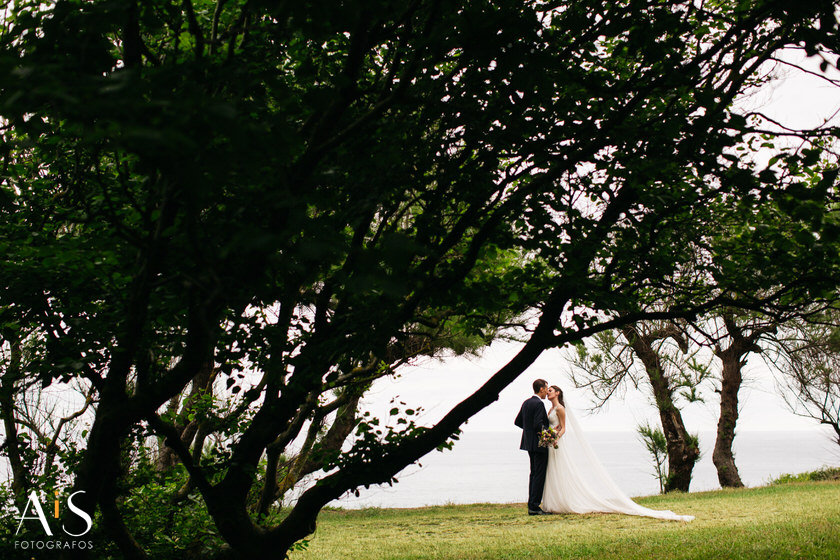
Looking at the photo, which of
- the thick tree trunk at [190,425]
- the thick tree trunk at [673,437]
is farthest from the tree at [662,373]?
the thick tree trunk at [190,425]

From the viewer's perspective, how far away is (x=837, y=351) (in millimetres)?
13164

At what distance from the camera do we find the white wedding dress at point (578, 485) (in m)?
9.07

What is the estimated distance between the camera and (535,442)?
9.38m

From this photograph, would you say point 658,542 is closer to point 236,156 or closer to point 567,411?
point 567,411

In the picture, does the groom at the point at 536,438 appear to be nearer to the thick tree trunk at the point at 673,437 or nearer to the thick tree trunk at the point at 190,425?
the thick tree trunk at the point at 190,425

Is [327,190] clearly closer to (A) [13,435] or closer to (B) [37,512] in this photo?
(B) [37,512]

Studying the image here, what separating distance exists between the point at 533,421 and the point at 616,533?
254cm

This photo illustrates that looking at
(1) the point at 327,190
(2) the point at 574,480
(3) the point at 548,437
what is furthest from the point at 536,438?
(1) the point at 327,190

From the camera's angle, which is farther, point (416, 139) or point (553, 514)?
point (553, 514)

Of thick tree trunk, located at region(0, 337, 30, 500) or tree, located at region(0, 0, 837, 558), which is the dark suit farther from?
thick tree trunk, located at region(0, 337, 30, 500)

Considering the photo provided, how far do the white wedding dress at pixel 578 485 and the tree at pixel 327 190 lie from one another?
525 centimetres

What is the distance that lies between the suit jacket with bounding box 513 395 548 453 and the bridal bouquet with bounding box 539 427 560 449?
4.0 inches

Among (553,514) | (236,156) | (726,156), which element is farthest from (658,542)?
(236,156)

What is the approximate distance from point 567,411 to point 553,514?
1.68m
